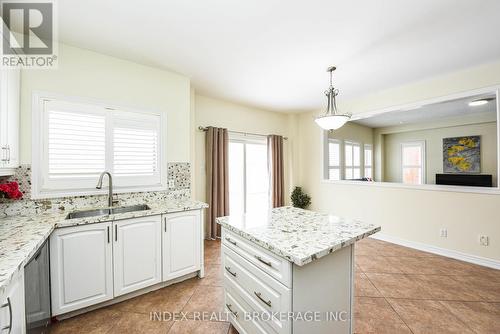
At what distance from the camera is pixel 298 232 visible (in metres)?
1.46

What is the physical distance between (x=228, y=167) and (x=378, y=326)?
298 centimetres

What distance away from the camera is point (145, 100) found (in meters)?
2.58

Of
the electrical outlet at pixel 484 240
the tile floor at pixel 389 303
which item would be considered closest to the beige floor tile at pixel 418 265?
the tile floor at pixel 389 303

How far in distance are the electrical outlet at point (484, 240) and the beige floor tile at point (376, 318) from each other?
1878 millimetres

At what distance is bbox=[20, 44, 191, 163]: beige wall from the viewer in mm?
1988

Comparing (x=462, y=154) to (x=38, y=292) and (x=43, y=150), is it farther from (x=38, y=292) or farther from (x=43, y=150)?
(x=43, y=150)

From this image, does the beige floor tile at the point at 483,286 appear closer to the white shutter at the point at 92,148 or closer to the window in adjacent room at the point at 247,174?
the window in adjacent room at the point at 247,174

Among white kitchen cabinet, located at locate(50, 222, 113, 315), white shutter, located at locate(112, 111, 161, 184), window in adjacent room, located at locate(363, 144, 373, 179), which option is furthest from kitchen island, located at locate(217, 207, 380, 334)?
window in adjacent room, located at locate(363, 144, 373, 179)

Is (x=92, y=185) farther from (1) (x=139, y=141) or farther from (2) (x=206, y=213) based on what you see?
(2) (x=206, y=213)

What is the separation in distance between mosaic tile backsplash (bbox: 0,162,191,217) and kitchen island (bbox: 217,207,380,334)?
4.32 feet

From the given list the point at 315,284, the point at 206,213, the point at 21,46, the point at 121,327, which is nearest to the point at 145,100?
the point at 21,46

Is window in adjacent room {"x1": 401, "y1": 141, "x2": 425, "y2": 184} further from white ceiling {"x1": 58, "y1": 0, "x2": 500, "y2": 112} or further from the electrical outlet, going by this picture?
white ceiling {"x1": 58, "y1": 0, "x2": 500, "y2": 112}

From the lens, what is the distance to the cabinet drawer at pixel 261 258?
3.78 ft

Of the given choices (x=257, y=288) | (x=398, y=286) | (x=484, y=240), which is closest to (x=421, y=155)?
(x=484, y=240)
